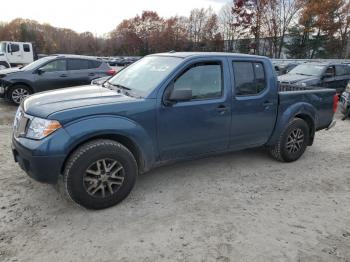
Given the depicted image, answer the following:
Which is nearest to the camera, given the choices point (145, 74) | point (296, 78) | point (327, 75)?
point (145, 74)

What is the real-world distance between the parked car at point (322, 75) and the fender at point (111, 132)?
8695mm

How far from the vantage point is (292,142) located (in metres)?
5.33

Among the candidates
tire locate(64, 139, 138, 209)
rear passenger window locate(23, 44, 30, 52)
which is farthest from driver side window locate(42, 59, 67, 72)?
rear passenger window locate(23, 44, 30, 52)

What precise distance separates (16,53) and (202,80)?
710 inches

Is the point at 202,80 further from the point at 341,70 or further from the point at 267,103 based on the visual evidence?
the point at 341,70

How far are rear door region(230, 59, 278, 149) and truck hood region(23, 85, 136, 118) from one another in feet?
5.15

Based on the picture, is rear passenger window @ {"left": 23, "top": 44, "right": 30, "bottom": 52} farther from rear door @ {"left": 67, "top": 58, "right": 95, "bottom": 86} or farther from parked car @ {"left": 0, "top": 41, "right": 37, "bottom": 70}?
rear door @ {"left": 67, "top": 58, "right": 95, "bottom": 86}

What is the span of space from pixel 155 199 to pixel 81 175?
3.31 feet

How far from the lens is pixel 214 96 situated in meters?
4.28

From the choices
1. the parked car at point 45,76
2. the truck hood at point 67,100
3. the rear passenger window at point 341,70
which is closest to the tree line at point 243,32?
the rear passenger window at point 341,70

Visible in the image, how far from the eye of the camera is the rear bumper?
3.25 metres

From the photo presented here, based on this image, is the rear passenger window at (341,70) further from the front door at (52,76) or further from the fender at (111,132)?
the fender at (111,132)

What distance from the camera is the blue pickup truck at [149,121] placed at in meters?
3.36

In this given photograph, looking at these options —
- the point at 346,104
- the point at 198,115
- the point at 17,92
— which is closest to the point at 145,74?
the point at 198,115
